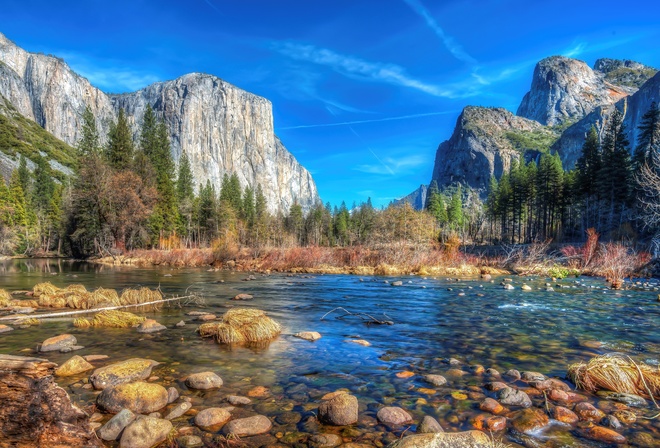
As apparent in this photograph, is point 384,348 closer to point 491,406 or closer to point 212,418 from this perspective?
point 491,406

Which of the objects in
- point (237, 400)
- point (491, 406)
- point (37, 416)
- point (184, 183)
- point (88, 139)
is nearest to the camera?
point (37, 416)

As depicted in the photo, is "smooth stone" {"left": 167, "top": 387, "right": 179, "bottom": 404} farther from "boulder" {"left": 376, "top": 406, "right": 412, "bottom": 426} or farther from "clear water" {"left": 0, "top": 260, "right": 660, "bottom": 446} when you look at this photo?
"boulder" {"left": 376, "top": 406, "right": 412, "bottom": 426}

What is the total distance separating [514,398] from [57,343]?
8346 mm

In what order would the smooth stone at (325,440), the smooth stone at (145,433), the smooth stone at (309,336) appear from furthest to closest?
the smooth stone at (309,336) < the smooth stone at (325,440) < the smooth stone at (145,433)

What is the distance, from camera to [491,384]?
5738mm

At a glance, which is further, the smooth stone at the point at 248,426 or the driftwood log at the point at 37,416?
the smooth stone at the point at 248,426

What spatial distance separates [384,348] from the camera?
809 centimetres

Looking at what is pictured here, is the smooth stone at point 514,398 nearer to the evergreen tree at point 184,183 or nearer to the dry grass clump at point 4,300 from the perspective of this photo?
the dry grass clump at point 4,300

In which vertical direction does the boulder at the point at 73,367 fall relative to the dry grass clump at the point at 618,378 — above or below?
below

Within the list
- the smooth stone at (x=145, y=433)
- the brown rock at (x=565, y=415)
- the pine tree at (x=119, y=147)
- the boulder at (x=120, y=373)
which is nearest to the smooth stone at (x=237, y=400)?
the smooth stone at (x=145, y=433)

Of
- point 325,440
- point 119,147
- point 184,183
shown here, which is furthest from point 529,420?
point 184,183

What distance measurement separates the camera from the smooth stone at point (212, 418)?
175 inches

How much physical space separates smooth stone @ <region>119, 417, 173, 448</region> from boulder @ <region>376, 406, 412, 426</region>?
251 centimetres

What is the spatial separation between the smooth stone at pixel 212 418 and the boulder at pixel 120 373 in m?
1.75
